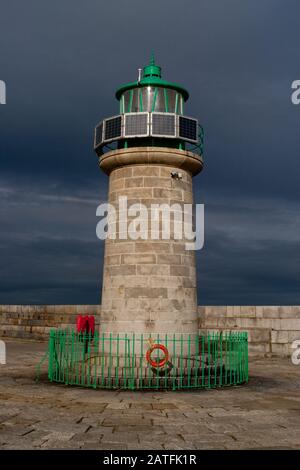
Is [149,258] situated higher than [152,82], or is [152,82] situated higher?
[152,82]

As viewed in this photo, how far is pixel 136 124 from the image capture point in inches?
483

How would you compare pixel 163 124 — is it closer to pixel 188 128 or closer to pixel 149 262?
pixel 188 128

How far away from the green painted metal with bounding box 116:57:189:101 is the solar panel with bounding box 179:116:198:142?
3.43ft

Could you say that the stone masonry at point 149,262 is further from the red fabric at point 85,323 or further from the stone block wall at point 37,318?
the stone block wall at point 37,318

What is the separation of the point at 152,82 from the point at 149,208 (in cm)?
335

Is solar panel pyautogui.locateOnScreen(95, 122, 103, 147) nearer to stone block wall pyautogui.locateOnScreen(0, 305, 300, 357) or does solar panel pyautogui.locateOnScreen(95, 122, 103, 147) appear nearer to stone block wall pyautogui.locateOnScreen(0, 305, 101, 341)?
stone block wall pyautogui.locateOnScreen(0, 305, 300, 357)

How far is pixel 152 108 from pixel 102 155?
1.82 meters

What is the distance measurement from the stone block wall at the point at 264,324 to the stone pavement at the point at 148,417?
16.1ft

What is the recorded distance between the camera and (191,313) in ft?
41.1

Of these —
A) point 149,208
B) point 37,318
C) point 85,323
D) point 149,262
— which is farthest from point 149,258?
point 37,318

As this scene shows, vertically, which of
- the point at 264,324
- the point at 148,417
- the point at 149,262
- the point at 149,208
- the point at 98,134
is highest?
the point at 98,134
